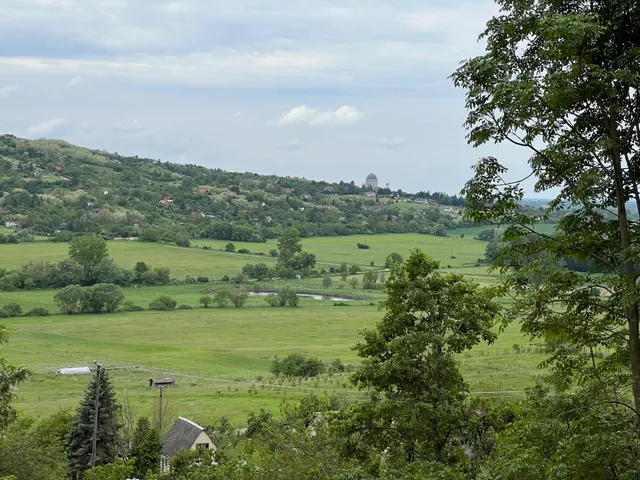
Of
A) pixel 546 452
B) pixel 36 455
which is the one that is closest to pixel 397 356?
pixel 546 452

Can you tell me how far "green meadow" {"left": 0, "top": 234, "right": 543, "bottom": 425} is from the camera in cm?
4822

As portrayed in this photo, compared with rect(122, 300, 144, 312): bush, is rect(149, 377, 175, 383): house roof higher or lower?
lower

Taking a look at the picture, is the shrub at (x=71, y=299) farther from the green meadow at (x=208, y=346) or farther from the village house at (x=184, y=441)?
the village house at (x=184, y=441)

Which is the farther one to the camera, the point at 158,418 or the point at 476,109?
the point at 158,418

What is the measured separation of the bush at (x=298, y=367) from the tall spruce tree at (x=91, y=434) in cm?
2783

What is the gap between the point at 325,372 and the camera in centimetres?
5884

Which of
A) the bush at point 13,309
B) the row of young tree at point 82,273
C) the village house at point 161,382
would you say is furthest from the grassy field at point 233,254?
the village house at point 161,382

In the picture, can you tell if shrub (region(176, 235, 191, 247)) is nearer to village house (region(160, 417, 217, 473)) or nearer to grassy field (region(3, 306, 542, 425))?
grassy field (region(3, 306, 542, 425))

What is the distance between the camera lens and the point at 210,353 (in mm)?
67000

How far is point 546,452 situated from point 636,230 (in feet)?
12.4

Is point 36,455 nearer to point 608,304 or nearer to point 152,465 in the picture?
point 152,465

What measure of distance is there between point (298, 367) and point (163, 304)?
40438 millimetres

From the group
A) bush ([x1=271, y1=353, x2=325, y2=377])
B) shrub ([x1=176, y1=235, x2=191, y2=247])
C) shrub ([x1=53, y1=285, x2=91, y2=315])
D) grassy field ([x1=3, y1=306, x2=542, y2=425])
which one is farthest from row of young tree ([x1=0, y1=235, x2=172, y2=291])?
bush ([x1=271, y1=353, x2=325, y2=377])

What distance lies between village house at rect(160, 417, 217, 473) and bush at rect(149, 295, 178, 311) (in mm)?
60129
